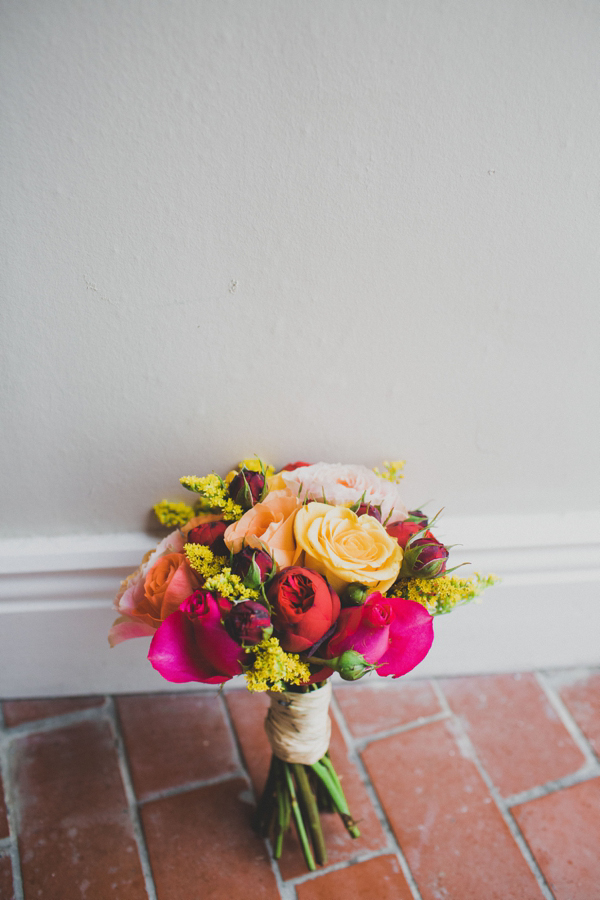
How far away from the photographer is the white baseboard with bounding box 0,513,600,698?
3.29ft

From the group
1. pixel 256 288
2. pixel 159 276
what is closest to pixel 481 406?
pixel 256 288

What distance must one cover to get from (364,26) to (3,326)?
1.97ft

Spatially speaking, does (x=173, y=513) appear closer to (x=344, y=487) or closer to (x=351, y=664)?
(x=344, y=487)

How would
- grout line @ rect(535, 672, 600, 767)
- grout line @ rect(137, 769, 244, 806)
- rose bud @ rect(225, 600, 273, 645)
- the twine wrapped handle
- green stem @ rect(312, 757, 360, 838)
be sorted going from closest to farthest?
rose bud @ rect(225, 600, 273, 645)
the twine wrapped handle
green stem @ rect(312, 757, 360, 838)
grout line @ rect(137, 769, 244, 806)
grout line @ rect(535, 672, 600, 767)

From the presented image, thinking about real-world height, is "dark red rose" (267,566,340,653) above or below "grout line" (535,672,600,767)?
above

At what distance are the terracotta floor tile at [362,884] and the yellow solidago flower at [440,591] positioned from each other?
0.52 meters

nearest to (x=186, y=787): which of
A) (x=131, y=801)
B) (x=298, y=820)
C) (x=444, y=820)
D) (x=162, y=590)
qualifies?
(x=131, y=801)

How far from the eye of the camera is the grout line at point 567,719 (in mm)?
1126

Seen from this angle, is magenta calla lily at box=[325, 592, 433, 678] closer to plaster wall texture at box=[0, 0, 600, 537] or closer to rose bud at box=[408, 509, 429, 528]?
rose bud at box=[408, 509, 429, 528]

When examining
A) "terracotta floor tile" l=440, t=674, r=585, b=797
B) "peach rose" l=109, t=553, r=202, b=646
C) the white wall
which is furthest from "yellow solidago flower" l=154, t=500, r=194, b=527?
"terracotta floor tile" l=440, t=674, r=585, b=797

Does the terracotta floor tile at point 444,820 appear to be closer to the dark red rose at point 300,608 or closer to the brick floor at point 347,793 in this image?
the brick floor at point 347,793

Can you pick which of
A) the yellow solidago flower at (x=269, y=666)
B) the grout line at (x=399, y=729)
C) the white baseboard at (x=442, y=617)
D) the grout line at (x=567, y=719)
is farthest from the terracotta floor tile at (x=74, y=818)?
the grout line at (x=567, y=719)

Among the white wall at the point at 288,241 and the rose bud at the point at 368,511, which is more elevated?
the white wall at the point at 288,241

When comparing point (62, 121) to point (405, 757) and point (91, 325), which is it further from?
point (405, 757)
